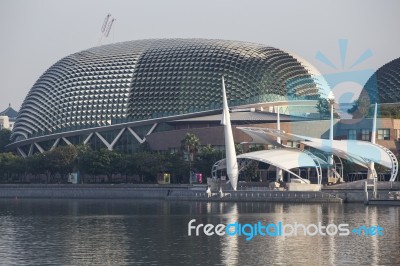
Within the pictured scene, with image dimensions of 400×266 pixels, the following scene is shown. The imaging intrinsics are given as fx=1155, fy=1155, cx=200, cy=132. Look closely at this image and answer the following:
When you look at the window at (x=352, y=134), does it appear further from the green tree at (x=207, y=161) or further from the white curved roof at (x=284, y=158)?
the white curved roof at (x=284, y=158)

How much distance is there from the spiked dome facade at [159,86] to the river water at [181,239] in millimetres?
65823

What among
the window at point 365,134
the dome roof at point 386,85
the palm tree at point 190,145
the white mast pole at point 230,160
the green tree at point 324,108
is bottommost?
the white mast pole at point 230,160

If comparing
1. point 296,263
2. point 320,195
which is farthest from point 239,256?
point 320,195

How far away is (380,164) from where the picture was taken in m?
139

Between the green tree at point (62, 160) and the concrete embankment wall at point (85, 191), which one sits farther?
the green tree at point (62, 160)

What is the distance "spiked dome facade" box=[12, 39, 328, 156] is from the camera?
182250 millimetres

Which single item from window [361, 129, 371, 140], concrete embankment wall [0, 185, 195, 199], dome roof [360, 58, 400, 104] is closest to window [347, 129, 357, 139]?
window [361, 129, 371, 140]

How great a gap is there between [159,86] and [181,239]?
4263 inches

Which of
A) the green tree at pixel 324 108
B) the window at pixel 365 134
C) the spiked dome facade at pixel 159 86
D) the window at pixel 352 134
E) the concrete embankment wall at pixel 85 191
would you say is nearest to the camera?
the concrete embankment wall at pixel 85 191

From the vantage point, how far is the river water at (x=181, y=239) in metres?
68.8

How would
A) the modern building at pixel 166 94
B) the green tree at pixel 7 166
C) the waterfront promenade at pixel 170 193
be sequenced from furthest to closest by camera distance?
the modern building at pixel 166 94, the green tree at pixel 7 166, the waterfront promenade at pixel 170 193

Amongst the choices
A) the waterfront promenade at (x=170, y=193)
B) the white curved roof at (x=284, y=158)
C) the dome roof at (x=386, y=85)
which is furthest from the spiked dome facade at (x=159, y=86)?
the white curved roof at (x=284, y=158)

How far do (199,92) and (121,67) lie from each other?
16.7 meters

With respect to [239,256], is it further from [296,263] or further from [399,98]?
[399,98]
